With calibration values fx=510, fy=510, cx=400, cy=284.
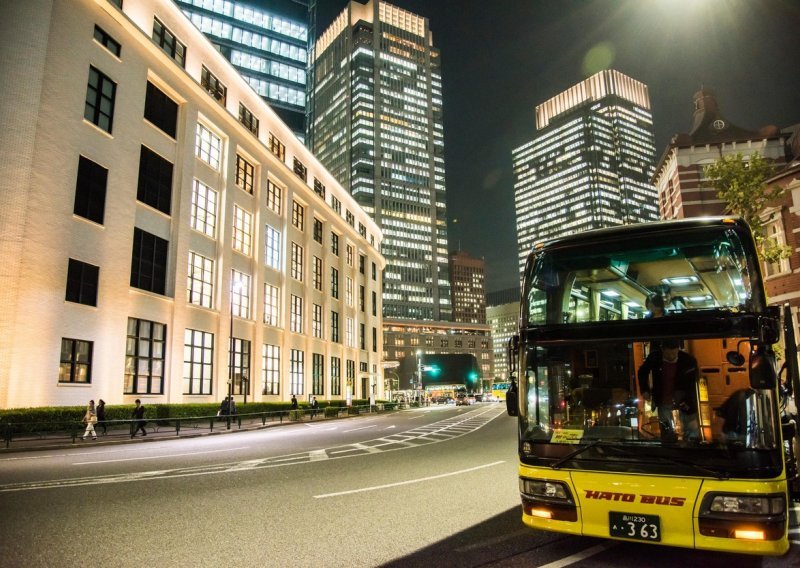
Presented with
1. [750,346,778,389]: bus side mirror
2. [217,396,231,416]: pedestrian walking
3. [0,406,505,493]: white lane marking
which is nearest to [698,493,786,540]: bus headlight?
[750,346,778,389]: bus side mirror

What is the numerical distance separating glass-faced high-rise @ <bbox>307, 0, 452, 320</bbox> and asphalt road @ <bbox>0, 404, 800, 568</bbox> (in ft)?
487

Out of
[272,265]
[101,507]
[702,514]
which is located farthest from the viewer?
[272,265]

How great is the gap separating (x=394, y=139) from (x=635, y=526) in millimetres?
166332

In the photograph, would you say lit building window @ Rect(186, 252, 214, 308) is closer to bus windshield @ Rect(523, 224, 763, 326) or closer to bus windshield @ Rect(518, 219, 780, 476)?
bus windshield @ Rect(523, 224, 763, 326)

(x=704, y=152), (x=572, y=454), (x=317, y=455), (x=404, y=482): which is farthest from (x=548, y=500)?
(x=704, y=152)

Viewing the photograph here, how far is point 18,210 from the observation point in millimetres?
20812

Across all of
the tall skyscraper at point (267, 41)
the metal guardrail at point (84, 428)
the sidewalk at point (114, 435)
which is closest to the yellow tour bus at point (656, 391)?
the sidewalk at point (114, 435)

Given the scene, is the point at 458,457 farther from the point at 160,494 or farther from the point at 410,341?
the point at 410,341

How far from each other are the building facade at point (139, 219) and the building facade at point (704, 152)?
3130cm

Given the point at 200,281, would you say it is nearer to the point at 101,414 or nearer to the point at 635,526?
the point at 101,414

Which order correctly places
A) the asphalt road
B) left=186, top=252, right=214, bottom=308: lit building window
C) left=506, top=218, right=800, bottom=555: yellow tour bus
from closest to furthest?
left=506, top=218, right=800, bottom=555: yellow tour bus → the asphalt road → left=186, top=252, right=214, bottom=308: lit building window

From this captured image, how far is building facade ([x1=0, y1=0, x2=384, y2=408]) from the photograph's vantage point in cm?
2136

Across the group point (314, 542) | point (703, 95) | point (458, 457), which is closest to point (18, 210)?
point (458, 457)

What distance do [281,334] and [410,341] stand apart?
363 feet
